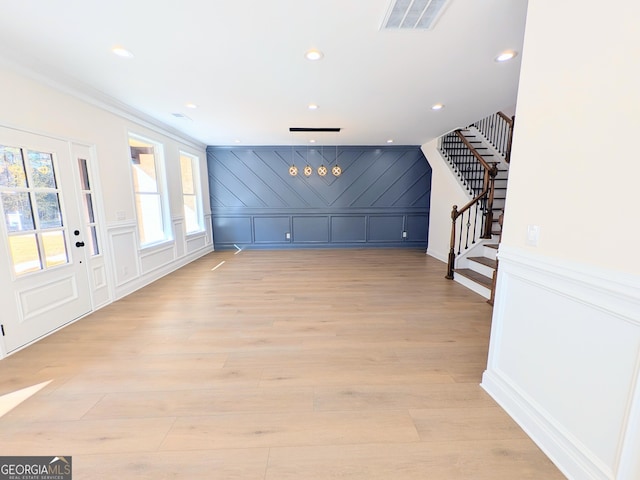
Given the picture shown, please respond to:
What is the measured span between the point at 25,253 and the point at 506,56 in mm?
4774

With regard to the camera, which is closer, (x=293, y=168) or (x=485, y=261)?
(x=485, y=261)

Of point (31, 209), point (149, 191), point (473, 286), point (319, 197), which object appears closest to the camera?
point (31, 209)

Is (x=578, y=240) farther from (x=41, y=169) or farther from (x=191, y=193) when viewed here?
(x=191, y=193)

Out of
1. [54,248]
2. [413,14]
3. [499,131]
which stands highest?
[499,131]

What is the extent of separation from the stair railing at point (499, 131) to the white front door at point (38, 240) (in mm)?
7157

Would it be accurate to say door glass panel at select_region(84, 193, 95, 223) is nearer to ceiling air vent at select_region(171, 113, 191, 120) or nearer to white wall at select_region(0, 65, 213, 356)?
white wall at select_region(0, 65, 213, 356)

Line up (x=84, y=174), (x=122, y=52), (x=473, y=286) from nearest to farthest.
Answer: (x=122, y=52) < (x=84, y=174) < (x=473, y=286)

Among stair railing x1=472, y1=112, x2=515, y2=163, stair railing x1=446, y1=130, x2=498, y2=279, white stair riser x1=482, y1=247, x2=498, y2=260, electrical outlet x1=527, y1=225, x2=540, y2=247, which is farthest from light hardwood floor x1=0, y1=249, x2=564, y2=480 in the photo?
stair railing x1=472, y1=112, x2=515, y2=163

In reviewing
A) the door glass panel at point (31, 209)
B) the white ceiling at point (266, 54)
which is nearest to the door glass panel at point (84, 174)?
the door glass panel at point (31, 209)

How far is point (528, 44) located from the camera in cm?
148

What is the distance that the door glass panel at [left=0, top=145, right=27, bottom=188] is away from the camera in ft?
7.43

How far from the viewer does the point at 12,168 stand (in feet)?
7.66

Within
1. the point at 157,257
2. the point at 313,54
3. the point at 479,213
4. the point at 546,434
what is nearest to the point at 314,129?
the point at 313,54

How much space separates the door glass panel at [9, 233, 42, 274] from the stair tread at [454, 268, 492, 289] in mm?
5167
